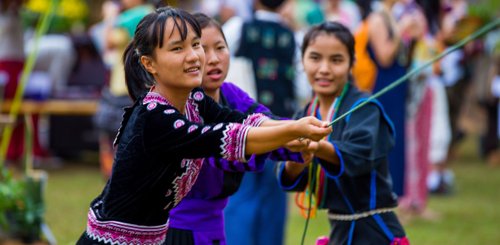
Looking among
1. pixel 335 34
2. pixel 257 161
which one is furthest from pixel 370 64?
pixel 257 161

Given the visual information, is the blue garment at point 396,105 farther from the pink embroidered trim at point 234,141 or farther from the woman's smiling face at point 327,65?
the pink embroidered trim at point 234,141

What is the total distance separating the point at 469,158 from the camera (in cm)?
1234

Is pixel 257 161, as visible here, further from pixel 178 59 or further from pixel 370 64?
pixel 370 64

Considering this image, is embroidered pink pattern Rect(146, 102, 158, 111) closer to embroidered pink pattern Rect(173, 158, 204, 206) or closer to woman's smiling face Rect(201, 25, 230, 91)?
embroidered pink pattern Rect(173, 158, 204, 206)

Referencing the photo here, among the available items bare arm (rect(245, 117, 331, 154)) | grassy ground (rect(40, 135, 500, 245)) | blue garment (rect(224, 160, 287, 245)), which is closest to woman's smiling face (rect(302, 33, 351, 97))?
bare arm (rect(245, 117, 331, 154))

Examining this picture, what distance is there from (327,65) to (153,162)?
1.24m

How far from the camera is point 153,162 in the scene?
3.28 m

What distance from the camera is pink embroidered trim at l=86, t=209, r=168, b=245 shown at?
11.0ft

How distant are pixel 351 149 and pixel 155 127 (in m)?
1.08

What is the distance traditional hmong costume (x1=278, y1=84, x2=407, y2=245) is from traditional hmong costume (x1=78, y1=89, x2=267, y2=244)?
706 mm

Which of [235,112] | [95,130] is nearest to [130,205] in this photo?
[235,112]

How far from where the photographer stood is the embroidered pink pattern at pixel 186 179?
341cm

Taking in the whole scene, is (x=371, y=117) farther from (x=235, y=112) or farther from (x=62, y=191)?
(x=62, y=191)

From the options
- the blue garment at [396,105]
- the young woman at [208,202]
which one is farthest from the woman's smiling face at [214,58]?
the blue garment at [396,105]
